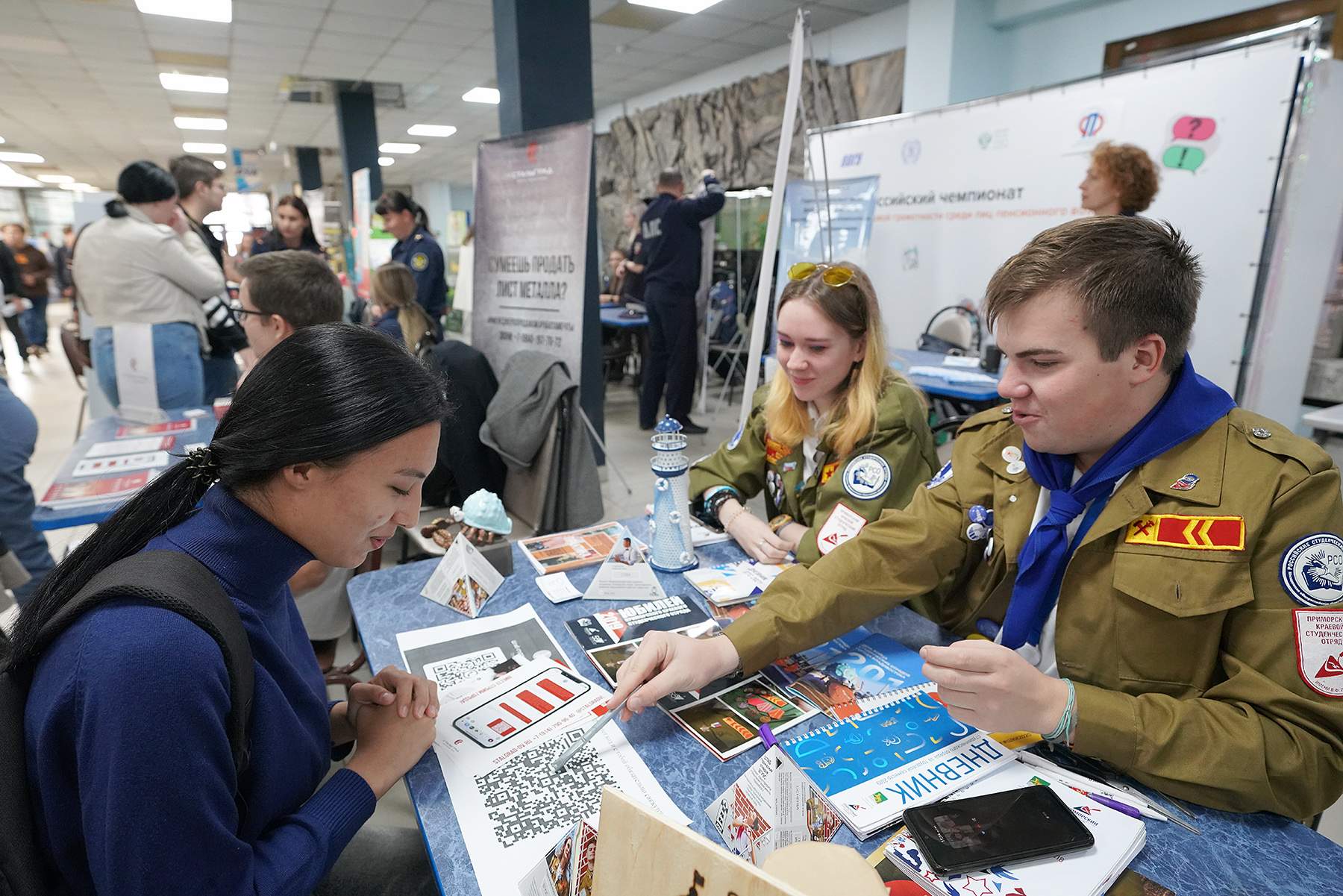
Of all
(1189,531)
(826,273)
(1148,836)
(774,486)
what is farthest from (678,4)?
(1148,836)

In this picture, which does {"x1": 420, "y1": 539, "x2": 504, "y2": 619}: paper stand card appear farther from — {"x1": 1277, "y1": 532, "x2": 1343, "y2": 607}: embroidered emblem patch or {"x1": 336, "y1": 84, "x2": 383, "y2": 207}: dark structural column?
{"x1": 336, "y1": 84, "x2": 383, "y2": 207}: dark structural column

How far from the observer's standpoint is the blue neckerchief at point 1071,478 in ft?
3.00

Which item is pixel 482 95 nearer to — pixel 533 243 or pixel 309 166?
pixel 309 166

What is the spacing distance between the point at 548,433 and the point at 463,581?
4.26ft

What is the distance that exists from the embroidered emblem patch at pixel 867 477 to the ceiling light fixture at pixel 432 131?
11602 millimetres

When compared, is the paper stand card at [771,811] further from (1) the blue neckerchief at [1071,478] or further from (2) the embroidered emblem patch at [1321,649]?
(2) the embroidered emblem patch at [1321,649]

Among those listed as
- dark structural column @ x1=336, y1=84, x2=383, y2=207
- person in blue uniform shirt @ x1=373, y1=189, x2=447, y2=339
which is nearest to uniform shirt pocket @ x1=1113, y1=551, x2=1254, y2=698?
person in blue uniform shirt @ x1=373, y1=189, x2=447, y2=339

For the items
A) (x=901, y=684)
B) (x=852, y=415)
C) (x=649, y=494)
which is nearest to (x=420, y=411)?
(x=901, y=684)

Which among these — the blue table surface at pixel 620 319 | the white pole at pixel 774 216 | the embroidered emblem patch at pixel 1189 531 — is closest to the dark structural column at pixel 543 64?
the blue table surface at pixel 620 319

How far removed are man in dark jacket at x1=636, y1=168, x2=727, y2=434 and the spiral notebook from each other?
437 centimetres

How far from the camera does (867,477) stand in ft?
4.96

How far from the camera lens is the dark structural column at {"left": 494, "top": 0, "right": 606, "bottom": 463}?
3.97 meters

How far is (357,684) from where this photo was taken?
1.04m

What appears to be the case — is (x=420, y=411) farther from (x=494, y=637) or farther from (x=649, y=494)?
(x=649, y=494)
